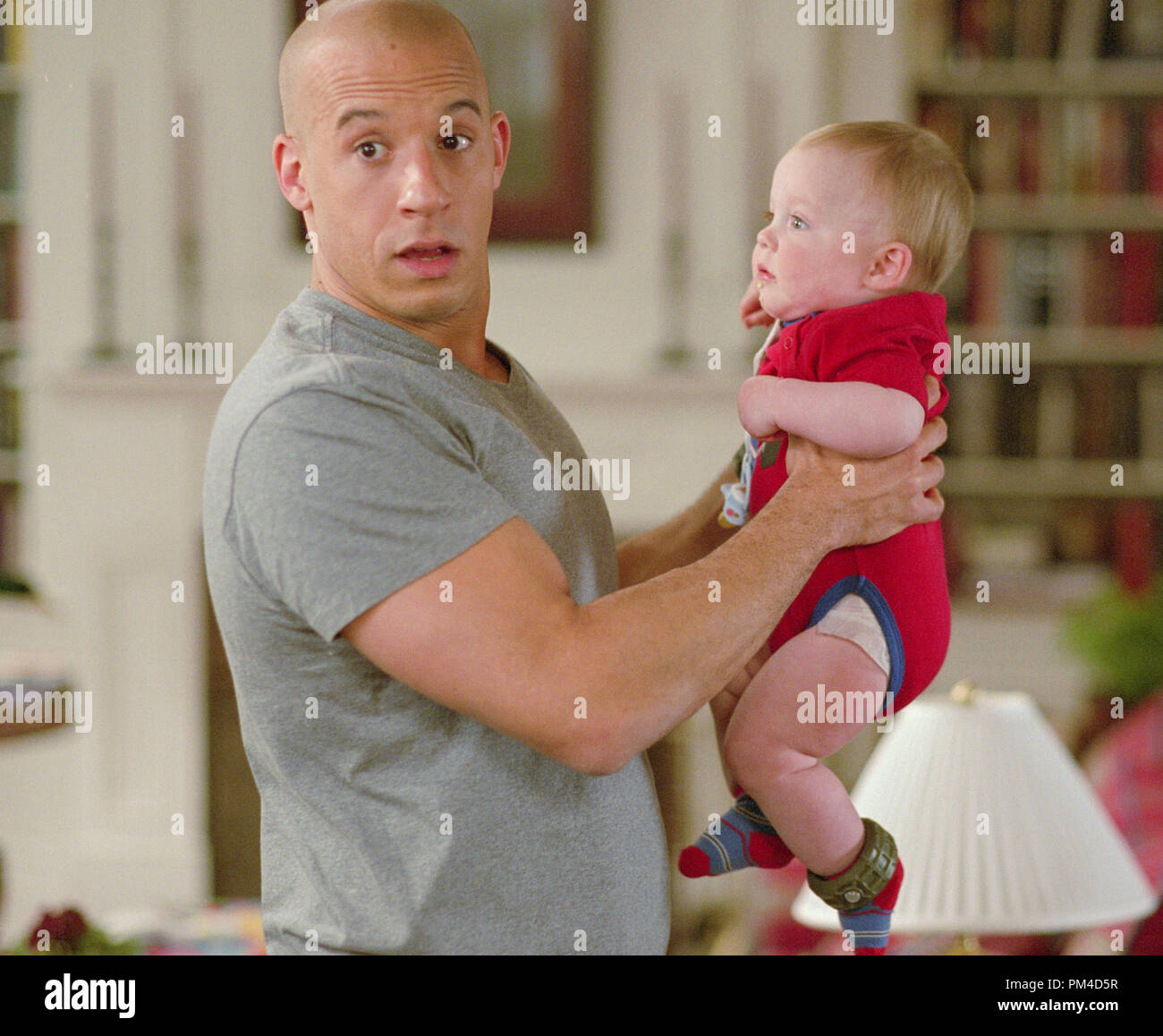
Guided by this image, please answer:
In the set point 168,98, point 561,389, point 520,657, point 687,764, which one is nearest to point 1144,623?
point 687,764

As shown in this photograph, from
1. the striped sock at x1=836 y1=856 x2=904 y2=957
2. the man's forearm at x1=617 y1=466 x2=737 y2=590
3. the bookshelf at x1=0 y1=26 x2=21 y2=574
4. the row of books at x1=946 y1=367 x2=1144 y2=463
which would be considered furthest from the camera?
the row of books at x1=946 y1=367 x2=1144 y2=463

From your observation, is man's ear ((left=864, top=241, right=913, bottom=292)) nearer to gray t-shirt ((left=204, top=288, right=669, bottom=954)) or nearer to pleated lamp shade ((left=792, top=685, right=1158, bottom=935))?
gray t-shirt ((left=204, top=288, right=669, bottom=954))

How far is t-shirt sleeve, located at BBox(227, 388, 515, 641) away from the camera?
1007mm

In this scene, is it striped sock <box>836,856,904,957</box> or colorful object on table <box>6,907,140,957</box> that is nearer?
striped sock <box>836,856,904,957</box>

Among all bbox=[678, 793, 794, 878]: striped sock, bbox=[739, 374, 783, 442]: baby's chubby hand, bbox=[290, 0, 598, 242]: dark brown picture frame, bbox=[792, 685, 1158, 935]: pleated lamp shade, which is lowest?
Answer: bbox=[792, 685, 1158, 935]: pleated lamp shade

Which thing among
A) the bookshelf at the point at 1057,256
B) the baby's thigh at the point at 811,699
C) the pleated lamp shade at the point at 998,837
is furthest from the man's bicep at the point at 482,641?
the bookshelf at the point at 1057,256

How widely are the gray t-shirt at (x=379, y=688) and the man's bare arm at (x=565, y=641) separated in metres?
0.03

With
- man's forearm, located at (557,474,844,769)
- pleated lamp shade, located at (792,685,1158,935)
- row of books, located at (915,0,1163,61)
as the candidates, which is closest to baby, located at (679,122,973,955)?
man's forearm, located at (557,474,844,769)

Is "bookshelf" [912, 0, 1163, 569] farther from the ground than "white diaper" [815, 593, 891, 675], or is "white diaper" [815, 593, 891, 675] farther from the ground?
"bookshelf" [912, 0, 1163, 569]

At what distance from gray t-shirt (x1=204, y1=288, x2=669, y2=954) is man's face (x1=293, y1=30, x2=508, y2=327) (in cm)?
4

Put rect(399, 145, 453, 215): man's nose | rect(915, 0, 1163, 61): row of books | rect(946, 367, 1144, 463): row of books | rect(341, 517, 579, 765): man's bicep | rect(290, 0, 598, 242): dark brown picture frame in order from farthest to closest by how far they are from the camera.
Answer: rect(946, 367, 1144, 463): row of books → rect(915, 0, 1163, 61): row of books → rect(290, 0, 598, 242): dark brown picture frame → rect(399, 145, 453, 215): man's nose → rect(341, 517, 579, 765): man's bicep

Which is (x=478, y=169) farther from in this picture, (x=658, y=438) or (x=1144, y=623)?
(x=1144, y=623)
